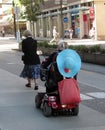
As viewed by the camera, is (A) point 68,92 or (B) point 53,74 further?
(B) point 53,74

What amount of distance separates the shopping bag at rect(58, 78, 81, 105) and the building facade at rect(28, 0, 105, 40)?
1303 inches

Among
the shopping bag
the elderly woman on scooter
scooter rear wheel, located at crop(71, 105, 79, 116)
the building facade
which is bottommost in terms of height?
scooter rear wheel, located at crop(71, 105, 79, 116)

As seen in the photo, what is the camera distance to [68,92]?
870 cm

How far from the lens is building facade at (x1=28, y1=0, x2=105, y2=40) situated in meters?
51.1

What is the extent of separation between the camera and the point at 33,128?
7.94 metres

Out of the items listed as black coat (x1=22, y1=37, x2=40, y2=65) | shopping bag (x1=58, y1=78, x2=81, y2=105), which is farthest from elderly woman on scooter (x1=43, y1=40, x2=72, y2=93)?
black coat (x1=22, y1=37, x2=40, y2=65)

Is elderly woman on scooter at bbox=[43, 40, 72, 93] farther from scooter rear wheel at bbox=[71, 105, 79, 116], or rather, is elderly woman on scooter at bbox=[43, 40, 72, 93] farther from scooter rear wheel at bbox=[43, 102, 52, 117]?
scooter rear wheel at bbox=[71, 105, 79, 116]

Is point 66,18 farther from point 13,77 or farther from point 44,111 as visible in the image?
point 44,111

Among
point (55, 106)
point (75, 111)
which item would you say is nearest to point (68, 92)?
point (55, 106)

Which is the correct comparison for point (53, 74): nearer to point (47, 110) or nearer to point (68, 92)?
point (68, 92)

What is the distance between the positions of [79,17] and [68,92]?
155 ft

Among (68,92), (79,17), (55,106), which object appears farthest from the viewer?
(79,17)

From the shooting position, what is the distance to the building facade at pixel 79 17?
2012 inches

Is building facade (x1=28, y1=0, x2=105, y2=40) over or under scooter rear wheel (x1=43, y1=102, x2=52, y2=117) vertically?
over
